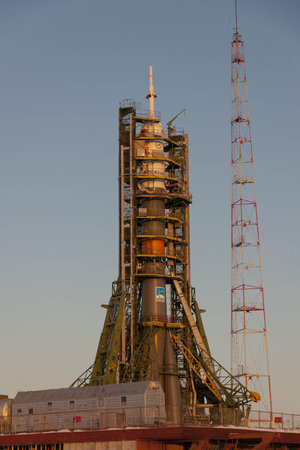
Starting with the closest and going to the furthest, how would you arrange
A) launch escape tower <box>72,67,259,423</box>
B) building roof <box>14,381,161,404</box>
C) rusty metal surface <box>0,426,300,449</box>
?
rusty metal surface <box>0,426,300,449</box>, building roof <box>14,381,161,404</box>, launch escape tower <box>72,67,259,423</box>

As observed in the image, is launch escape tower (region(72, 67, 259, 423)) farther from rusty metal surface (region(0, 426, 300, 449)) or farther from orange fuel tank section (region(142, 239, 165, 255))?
rusty metal surface (region(0, 426, 300, 449))

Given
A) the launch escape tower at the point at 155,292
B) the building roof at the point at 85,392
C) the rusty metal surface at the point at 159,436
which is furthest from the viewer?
the launch escape tower at the point at 155,292

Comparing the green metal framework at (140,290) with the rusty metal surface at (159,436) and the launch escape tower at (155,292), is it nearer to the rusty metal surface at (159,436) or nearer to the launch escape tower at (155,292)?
the launch escape tower at (155,292)

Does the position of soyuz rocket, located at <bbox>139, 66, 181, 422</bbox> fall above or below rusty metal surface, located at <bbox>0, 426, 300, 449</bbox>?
above

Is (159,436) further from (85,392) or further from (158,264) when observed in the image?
(158,264)

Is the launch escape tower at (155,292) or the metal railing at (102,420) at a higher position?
the launch escape tower at (155,292)

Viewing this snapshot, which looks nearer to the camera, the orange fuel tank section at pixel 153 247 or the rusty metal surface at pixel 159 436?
the rusty metal surface at pixel 159 436

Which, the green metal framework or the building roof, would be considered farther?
the green metal framework

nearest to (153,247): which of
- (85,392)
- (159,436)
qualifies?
(85,392)

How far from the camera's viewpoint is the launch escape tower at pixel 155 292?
111m

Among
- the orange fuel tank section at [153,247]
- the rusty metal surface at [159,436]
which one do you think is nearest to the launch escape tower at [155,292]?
the orange fuel tank section at [153,247]

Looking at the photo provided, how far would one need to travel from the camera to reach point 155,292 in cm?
11688

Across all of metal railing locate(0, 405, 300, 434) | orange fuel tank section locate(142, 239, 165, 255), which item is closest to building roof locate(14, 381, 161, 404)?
metal railing locate(0, 405, 300, 434)

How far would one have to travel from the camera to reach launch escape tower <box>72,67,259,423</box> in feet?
364
